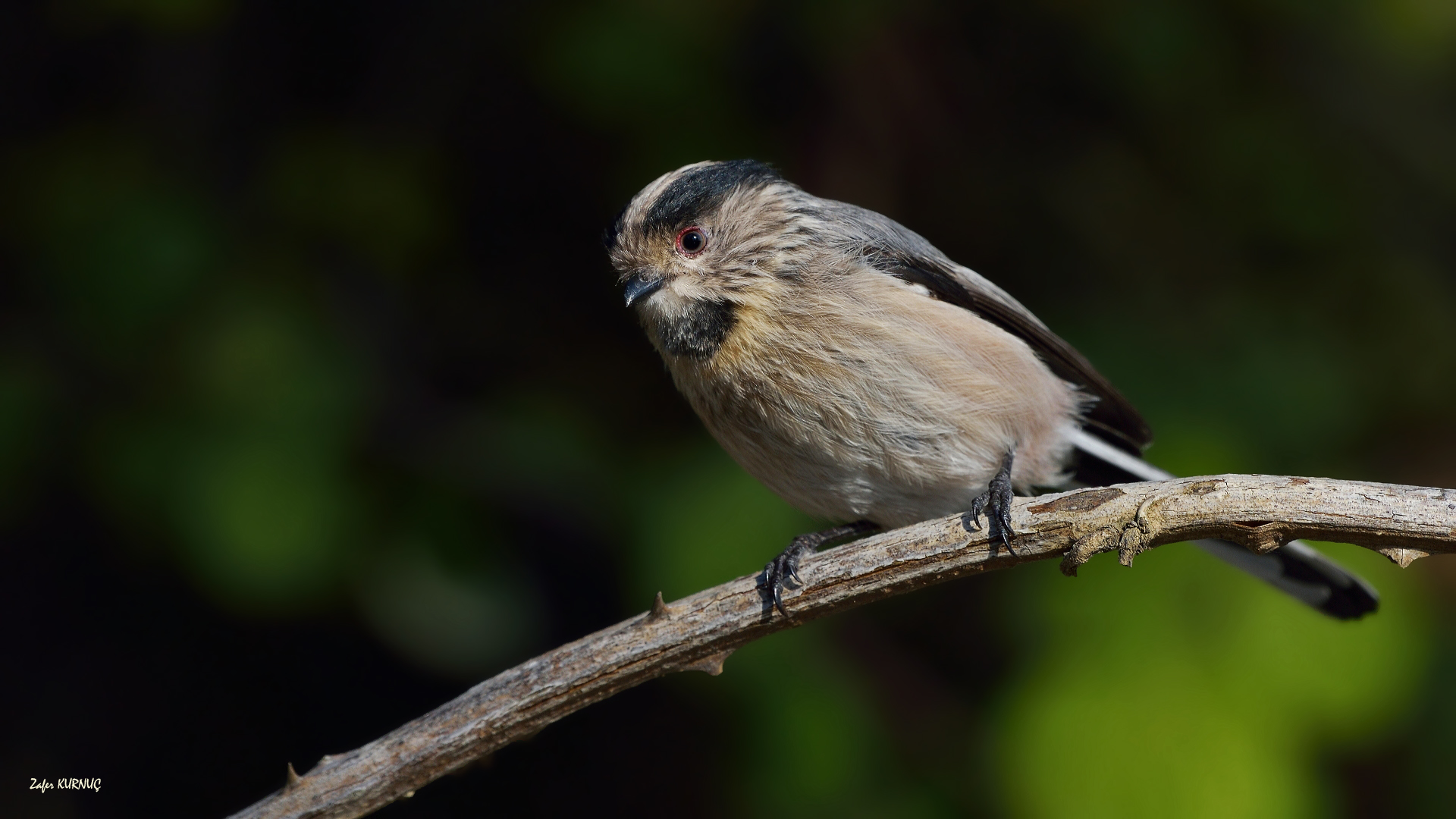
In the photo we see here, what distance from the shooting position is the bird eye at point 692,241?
3.25 m

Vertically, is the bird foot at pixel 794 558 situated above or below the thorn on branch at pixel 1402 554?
above

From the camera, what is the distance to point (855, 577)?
251 cm

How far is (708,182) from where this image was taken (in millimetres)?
3289

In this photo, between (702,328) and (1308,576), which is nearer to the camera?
(702,328)

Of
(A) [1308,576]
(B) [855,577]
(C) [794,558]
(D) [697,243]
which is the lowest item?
(B) [855,577]

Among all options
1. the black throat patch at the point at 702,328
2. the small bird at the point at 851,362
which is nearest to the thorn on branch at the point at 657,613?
the small bird at the point at 851,362

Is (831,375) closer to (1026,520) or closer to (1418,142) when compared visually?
(1026,520)

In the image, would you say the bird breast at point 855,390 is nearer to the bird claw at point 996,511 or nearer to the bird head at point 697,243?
the bird head at point 697,243

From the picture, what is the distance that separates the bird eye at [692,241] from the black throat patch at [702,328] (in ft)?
0.59

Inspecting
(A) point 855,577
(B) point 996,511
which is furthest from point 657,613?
(B) point 996,511

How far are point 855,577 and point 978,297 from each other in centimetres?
125

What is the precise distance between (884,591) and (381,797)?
3.86 feet

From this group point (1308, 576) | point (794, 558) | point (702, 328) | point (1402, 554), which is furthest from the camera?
point (1308, 576)

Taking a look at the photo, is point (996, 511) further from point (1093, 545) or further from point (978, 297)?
point (978, 297)
